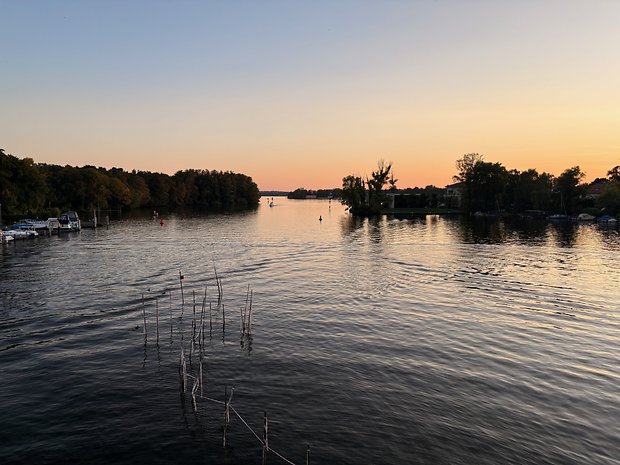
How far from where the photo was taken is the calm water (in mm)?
18203

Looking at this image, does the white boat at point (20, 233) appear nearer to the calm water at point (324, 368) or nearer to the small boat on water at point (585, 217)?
the calm water at point (324, 368)

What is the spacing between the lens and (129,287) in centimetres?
4800

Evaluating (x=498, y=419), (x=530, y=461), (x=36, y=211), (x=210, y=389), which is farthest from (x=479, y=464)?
(x=36, y=211)

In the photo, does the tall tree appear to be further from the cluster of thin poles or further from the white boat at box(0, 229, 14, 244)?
the white boat at box(0, 229, 14, 244)

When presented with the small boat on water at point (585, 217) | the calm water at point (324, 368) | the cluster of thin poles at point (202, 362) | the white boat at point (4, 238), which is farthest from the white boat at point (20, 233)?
the small boat on water at point (585, 217)

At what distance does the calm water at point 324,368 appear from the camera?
18.2 m

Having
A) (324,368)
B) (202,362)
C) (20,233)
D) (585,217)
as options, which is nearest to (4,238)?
(20,233)

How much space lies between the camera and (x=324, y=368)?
86.3 feet

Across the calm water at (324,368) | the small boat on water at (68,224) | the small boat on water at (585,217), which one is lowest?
the calm water at (324,368)

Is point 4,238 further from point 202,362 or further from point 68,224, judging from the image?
point 202,362

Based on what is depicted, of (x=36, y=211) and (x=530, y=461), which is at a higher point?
(x=36, y=211)

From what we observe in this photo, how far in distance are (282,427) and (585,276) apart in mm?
56539

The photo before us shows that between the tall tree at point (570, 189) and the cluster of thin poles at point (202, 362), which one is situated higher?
the tall tree at point (570, 189)

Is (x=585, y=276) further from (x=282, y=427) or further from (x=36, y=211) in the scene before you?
(x=36, y=211)
